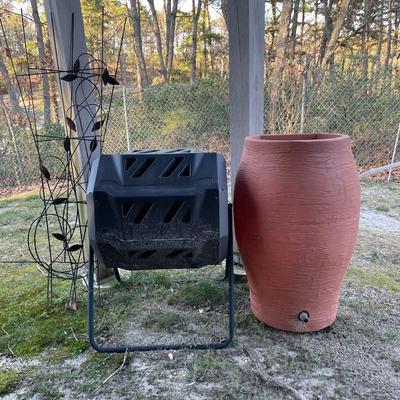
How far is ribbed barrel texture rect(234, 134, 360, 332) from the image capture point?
1303 millimetres

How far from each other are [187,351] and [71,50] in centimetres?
142

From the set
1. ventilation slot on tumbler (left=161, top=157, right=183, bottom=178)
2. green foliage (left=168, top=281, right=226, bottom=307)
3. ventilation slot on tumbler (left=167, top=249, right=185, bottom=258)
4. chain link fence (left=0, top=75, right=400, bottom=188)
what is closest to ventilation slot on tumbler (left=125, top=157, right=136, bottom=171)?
ventilation slot on tumbler (left=161, top=157, right=183, bottom=178)

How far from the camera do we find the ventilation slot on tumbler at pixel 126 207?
1.22 m

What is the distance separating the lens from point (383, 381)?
3.98 feet

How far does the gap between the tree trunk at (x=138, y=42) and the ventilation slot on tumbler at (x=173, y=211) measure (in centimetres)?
731

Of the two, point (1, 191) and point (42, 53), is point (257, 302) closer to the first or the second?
point (1, 191)

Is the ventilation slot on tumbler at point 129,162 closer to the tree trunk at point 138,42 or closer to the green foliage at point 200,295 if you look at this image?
the green foliage at point 200,295

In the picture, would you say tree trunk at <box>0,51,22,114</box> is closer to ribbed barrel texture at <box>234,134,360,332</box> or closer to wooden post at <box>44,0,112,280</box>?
wooden post at <box>44,0,112,280</box>

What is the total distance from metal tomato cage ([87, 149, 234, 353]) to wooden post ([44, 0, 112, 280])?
1.66 ft

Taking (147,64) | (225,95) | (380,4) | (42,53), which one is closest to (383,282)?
(225,95)

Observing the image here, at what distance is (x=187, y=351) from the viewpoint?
55.6 inches

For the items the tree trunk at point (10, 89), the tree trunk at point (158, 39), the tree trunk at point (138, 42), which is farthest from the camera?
the tree trunk at point (158, 39)

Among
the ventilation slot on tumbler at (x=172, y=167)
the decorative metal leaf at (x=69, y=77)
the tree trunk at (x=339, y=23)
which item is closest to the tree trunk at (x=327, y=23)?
the tree trunk at (x=339, y=23)

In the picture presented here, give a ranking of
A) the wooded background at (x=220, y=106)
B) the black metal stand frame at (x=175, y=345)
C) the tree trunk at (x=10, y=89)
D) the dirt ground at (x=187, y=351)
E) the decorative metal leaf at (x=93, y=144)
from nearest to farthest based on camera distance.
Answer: the dirt ground at (x=187, y=351) < the black metal stand frame at (x=175, y=345) < the decorative metal leaf at (x=93, y=144) < the wooded background at (x=220, y=106) < the tree trunk at (x=10, y=89)
